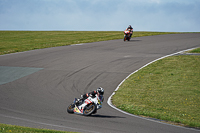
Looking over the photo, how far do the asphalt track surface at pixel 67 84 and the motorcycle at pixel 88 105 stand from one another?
0.25 metres

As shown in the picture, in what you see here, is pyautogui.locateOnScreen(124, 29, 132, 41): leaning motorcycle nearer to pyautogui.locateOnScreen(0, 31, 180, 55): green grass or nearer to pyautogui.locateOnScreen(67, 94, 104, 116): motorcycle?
pyautogui.locateOnScreen(0, 31, 180, 55): green grass

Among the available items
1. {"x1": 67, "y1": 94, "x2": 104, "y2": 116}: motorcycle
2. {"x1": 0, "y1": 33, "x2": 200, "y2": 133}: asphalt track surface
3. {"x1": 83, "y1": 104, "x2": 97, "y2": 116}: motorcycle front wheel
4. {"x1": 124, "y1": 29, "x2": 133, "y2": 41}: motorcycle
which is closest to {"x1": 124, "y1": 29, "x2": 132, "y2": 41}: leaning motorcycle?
{"x1": 124, "y1": 29, "x2": 133, "y2": 41}: motorcycle

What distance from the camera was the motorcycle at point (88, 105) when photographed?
1212cm

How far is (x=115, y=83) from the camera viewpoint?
20.0 m

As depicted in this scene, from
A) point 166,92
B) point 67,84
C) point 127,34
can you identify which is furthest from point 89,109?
point 127,34

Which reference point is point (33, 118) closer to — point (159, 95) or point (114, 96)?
point (114, 96)

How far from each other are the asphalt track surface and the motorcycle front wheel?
227mm

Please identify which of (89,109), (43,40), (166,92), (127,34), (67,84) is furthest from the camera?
(43,40)

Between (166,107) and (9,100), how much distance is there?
8.06m

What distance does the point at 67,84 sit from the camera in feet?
62.3

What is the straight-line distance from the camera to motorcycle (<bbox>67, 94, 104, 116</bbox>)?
477 inches

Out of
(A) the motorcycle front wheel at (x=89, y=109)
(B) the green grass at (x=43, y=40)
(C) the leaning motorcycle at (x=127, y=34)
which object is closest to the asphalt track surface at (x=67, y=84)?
(A) the motorcycle front wheel at (x=89, y=109)

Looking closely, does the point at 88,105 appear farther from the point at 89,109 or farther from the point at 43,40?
the point at 43,40

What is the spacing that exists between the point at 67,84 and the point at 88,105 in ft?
22.5
